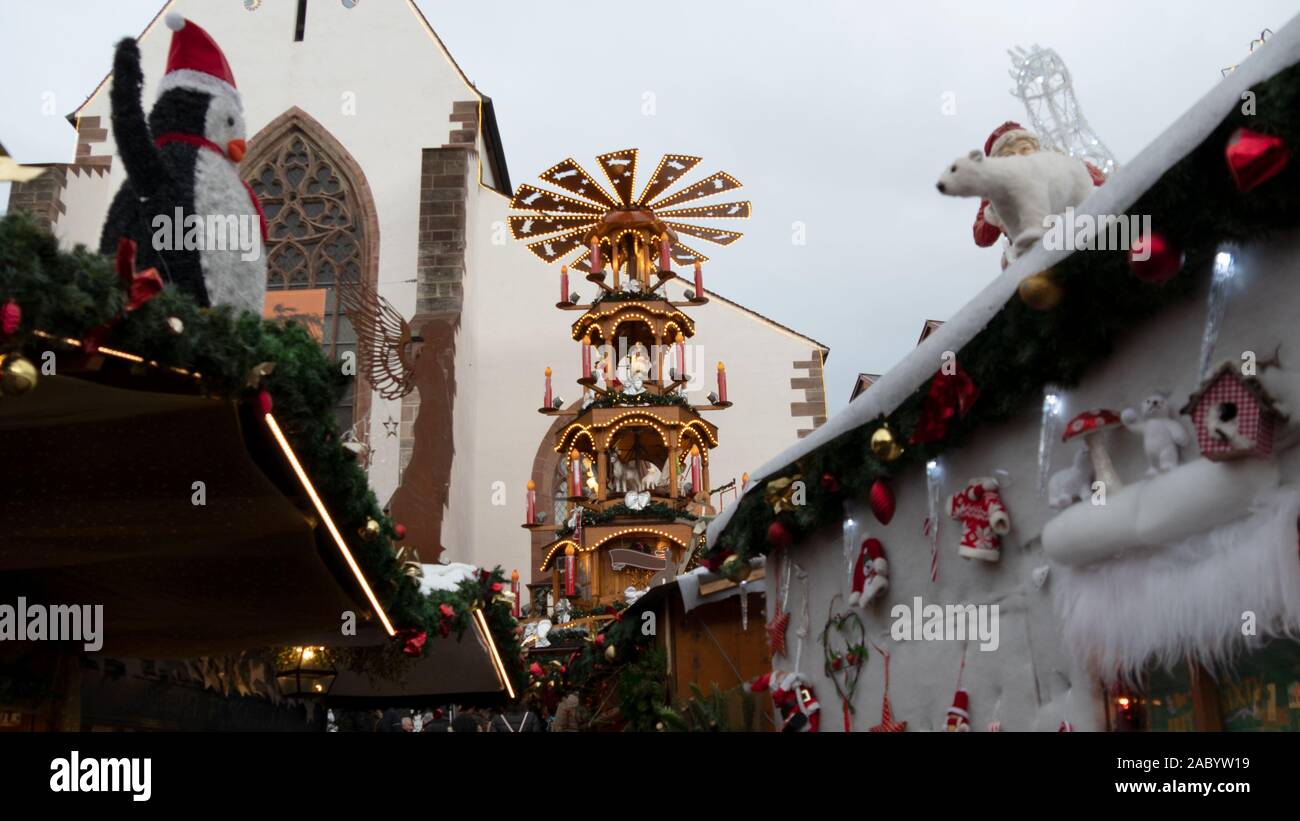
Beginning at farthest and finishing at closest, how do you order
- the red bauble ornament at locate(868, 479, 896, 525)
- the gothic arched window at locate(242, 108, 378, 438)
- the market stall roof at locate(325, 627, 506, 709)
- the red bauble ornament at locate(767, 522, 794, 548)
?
the gothic arched window at locate(242, 108, 378, 438) < the market stall roof at locate(325, 627, 506, 709) < the red bauble ornament at locate(767, 522, 794, 548) < the red bauble ornament at locate(868, 479, 896, 525)

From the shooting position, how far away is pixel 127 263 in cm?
278

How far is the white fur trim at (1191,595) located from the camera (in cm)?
267

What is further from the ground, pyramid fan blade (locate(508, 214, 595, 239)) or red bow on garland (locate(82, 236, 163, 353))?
pyramid fan blade (locate(508, 214, 595, 239))

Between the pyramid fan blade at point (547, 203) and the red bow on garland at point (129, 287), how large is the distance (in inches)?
512

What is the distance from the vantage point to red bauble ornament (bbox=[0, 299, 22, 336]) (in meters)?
2.47

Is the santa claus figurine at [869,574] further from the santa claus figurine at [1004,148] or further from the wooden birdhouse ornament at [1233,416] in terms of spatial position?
the wooden birdhouse ornament at [1233,416]

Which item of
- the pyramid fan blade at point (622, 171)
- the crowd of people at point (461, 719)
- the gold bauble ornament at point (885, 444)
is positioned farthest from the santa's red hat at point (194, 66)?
the pyramid fan blade at point (622, 171)

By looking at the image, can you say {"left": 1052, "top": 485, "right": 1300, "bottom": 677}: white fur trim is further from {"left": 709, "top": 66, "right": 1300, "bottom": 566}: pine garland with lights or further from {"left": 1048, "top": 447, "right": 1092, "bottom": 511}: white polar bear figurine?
{"left": 709, "top": 66, "right": 1300, "bottom": 566}: pine garland with lights

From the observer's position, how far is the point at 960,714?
4195 mm

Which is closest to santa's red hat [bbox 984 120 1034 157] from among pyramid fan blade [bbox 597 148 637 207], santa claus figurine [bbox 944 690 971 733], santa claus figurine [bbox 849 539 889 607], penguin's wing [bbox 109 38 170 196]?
santa claus figurine [bbox 849 539 889 607]

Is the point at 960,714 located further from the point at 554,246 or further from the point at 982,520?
the point at 554,246

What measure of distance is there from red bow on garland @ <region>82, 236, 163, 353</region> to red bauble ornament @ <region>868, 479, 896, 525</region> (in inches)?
117
